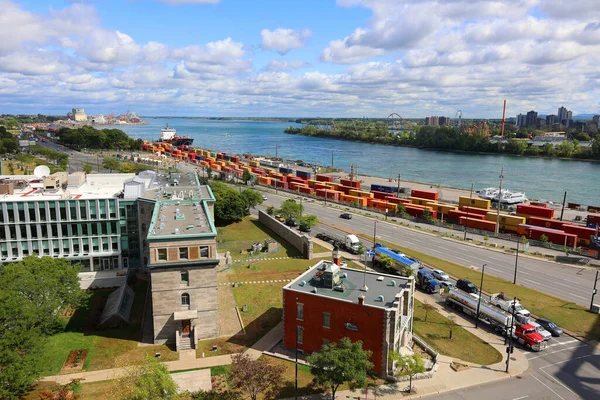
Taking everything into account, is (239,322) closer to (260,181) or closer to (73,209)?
(73,209)

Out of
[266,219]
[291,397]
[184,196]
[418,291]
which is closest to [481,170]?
[266,219]

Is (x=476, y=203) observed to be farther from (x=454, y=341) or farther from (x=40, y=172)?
(x=40, y=172)

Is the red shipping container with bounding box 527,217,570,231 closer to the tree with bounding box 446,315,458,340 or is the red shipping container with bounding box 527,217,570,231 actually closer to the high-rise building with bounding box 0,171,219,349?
the tree with bounding box 446,315,458,340

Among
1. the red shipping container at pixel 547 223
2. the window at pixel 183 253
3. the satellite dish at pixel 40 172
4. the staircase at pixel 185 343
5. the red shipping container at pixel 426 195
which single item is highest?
the satellite dish at pixel 40 172

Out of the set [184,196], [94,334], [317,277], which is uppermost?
[184,196]

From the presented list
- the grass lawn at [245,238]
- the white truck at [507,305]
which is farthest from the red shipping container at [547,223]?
the grass lawn at [245,238]

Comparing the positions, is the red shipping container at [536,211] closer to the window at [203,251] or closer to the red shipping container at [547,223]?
the red shipping container at [547,223]

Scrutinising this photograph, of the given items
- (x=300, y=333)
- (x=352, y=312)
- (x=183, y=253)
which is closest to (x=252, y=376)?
(x=300, y=333)
